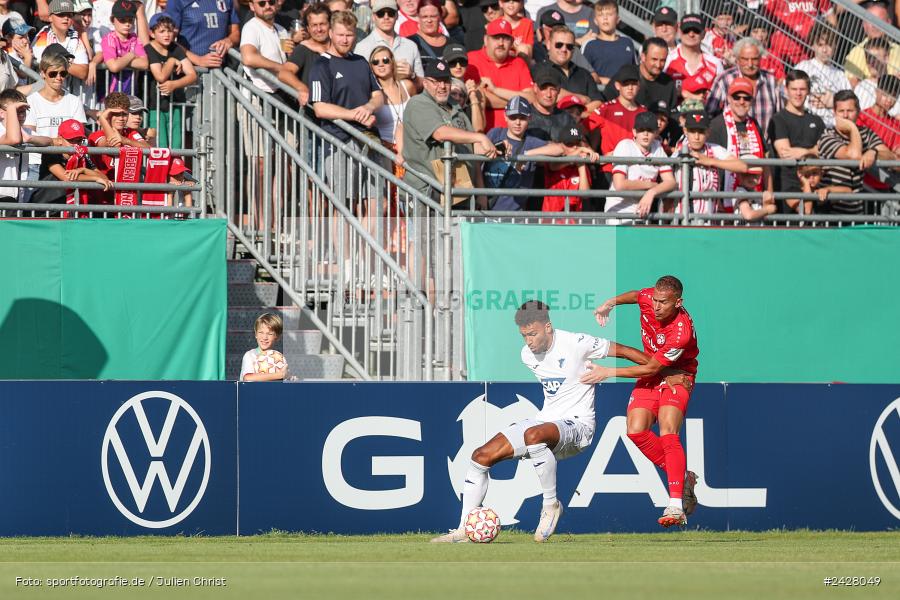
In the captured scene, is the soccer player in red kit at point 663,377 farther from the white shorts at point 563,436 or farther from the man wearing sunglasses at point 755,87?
the man wearing sunglasses at point 755,87

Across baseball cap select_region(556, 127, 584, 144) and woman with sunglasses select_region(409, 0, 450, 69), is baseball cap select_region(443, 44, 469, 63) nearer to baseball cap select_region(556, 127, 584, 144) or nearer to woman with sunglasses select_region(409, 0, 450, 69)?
woman with sunglasses select_region(409, 0, 450, 69)

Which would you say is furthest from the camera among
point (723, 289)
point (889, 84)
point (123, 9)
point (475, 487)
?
point (889, 84)

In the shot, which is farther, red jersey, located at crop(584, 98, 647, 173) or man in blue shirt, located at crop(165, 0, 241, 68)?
man in blue shirt, located at crop(165, 0, 241, 68)

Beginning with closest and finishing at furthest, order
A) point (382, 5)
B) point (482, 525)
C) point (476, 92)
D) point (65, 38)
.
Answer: point (482, 525), point (65, 38), point (476, 92), point (382, 5)

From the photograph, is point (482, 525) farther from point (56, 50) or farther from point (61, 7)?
point (61, 7)

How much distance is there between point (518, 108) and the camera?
16203 mm

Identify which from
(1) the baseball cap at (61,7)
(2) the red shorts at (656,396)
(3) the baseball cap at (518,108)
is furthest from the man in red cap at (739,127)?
(1) the baseball cap at (61,7)

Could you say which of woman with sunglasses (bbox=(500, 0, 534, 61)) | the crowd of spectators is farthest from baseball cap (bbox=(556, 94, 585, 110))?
woman with sunglasses (bbox=(500, 0, 534, 61))

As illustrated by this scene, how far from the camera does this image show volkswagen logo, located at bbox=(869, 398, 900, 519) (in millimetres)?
14289

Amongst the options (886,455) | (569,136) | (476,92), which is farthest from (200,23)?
(886,455)

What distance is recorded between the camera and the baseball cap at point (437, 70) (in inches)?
632

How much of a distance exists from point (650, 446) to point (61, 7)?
27.0ft

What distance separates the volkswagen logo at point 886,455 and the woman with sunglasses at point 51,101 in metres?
8.53

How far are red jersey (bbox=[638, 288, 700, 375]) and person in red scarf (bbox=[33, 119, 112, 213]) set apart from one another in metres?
5.39
